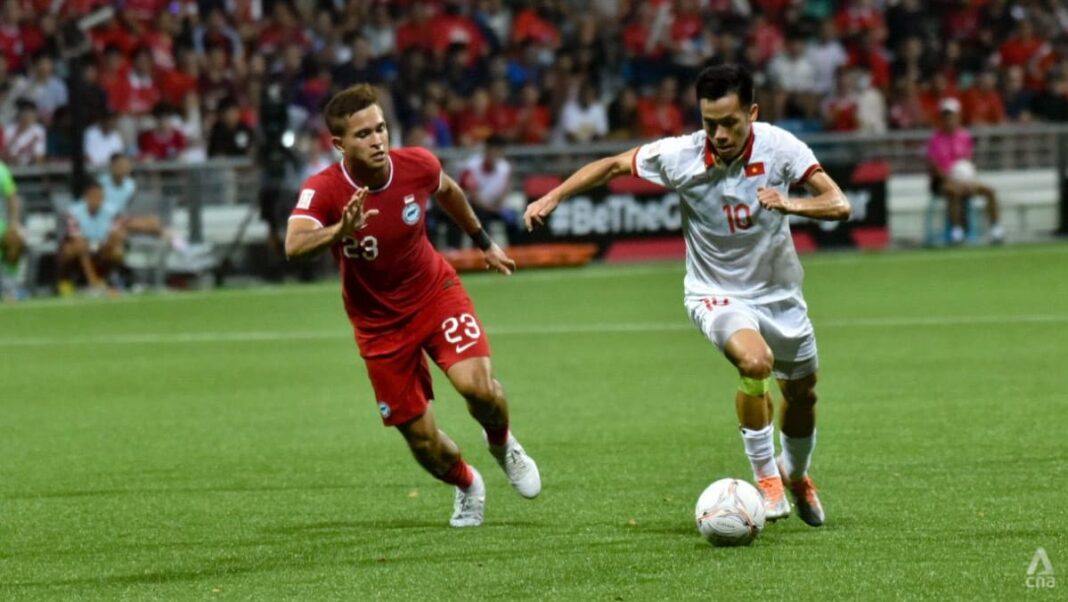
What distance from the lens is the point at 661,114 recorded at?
25250 millimetres

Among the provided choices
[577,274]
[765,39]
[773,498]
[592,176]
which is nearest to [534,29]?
[765,39]

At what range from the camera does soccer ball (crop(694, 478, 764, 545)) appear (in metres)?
7.31

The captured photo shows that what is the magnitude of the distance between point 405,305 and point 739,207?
1548mm

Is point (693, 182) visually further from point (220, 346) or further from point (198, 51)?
point (198, 51)

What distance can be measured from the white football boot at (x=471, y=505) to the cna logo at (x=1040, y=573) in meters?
2.51

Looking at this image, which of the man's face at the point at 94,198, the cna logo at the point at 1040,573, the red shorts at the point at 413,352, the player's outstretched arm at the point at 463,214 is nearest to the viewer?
the cna logo at the point at 1040,573

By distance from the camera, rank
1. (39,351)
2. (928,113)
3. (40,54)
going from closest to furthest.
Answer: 1. (39,351)
2. (40,54)
3. (928,113)

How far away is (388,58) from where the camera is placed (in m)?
25.7

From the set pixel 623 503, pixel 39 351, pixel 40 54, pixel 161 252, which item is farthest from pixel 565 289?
pixel 623 503

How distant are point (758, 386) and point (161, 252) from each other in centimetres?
1579

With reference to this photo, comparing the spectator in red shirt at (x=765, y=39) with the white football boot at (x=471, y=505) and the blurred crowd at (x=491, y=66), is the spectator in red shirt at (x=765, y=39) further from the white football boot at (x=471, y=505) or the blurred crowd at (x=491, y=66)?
the white football boot at (x=471, y=505)

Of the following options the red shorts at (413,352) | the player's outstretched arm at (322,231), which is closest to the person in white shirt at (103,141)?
the red shorts at (413,352)

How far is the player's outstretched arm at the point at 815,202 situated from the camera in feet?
23.8

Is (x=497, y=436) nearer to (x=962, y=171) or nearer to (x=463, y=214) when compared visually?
(x=463, y=214)
